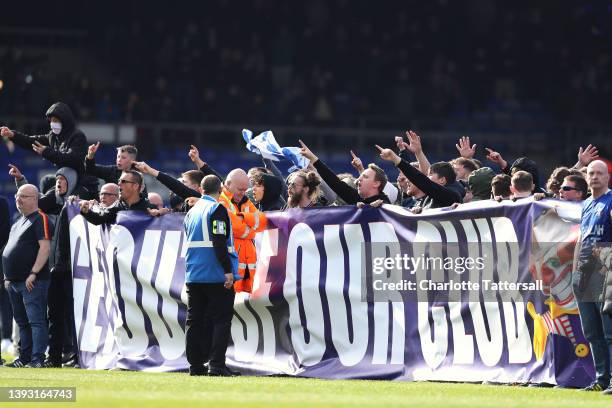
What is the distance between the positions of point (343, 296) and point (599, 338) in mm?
2666

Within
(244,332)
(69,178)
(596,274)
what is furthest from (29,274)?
(596,274)

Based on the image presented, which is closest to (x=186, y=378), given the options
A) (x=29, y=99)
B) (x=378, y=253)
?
(x=378, y=253)

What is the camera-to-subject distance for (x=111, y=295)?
14.2m

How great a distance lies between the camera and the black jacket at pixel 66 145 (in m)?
14.7

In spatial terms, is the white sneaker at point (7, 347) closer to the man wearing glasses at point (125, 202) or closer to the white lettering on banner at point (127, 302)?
the white lettering on banner at point (127, 302)

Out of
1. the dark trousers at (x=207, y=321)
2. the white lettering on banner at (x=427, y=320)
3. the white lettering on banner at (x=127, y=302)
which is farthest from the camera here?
the white lettering on banner at (x=127, y=302)

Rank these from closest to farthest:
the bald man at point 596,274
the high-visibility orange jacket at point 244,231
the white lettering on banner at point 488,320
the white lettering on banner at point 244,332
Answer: the bald man at point 596,274 < the white lettering on banner at point 488,320 < the high-visibility orange jacket at point 244,231 < the white lettering on banner at point 244,332

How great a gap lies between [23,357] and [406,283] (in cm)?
449

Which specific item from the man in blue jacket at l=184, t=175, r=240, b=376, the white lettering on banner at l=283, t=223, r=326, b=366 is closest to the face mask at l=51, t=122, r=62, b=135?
the man in blue jacket at l=184, t=175, r=240, b=376

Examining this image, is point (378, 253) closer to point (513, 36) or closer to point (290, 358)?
point (290, 358)

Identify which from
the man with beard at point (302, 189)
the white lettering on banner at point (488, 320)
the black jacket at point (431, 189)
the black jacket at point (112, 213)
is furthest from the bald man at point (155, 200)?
the white lettering on banner at point (488, 320)

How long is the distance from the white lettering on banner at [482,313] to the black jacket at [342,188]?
0.87 m

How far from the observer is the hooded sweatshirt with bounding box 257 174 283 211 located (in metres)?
13.7

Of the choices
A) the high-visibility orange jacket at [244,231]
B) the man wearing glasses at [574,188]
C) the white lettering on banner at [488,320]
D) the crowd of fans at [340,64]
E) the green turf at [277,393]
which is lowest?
the green turf at [277,393]
